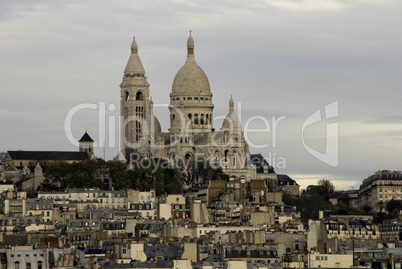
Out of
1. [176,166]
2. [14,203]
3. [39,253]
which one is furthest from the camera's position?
[176,166]

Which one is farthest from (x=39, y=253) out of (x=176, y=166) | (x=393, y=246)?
→ (x=176, y=166)

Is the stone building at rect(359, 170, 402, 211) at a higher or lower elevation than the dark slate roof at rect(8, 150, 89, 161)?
lower

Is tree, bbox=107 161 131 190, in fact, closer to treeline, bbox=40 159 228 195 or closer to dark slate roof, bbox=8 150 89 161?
treeline, bbox=40 159 228 195

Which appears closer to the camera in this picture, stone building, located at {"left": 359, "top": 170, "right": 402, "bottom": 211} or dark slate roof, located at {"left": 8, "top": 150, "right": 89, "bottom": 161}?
stone building, located at {"left": 359, "top": 170, "right": 402, "bottom": 211}

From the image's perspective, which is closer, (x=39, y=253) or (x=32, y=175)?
(x=39, y=253)

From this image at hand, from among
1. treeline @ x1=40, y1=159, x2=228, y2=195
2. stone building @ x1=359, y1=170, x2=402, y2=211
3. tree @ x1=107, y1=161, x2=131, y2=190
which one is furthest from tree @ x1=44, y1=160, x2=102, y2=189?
stone building @ x1=359, y1=170, x2=402, y2=211

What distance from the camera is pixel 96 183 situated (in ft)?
550

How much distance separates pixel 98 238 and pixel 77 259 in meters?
15.8

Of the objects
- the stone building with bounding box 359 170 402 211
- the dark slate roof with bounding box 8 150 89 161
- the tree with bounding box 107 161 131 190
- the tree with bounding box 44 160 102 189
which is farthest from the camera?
the dark slate roof with bounding box 8 150 89 161

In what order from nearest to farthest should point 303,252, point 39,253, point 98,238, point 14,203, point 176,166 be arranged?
point 39,253
point 303,252
point 98,238
point 14,203
point 176,166

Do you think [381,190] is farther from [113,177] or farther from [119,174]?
[113,177]

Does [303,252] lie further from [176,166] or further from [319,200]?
[176,166]

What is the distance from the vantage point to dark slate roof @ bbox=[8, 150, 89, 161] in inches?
7598

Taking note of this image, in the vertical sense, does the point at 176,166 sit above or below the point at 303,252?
above
